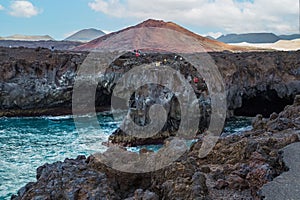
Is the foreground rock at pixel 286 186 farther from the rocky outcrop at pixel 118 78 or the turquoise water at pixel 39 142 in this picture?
the rocky outcrop at pixel 118 78

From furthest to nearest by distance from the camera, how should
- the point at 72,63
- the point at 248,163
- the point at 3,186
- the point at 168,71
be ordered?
the point at 72,63
the point at 168,71
the point at 3,186
the point at 248,163

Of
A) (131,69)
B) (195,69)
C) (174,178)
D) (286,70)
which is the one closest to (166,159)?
(174,178)

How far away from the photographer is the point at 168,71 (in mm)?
28703

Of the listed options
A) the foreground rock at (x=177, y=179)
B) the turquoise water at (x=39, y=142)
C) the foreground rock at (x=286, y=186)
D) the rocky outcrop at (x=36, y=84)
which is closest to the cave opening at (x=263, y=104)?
the turquoise water at (x=39, y=142)

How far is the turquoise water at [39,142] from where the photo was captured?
17.6 metres

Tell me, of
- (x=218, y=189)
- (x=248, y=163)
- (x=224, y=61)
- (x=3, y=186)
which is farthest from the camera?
(x=224, y=61)

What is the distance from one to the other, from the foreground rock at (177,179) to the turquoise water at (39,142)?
26.4 feet

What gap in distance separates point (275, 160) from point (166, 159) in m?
2.63

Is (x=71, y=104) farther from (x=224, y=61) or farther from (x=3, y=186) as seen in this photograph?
(x=3, y=186)

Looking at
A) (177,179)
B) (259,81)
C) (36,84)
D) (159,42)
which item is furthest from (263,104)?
(159,42)

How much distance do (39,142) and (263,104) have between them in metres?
22.4

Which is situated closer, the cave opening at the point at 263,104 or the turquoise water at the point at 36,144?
the turquoise water at the point at 36,144

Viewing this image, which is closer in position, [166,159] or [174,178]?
[174,178]

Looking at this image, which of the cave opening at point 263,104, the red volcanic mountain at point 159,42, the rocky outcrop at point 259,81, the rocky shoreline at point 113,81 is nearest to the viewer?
the rocky outcrop at point 259,81
